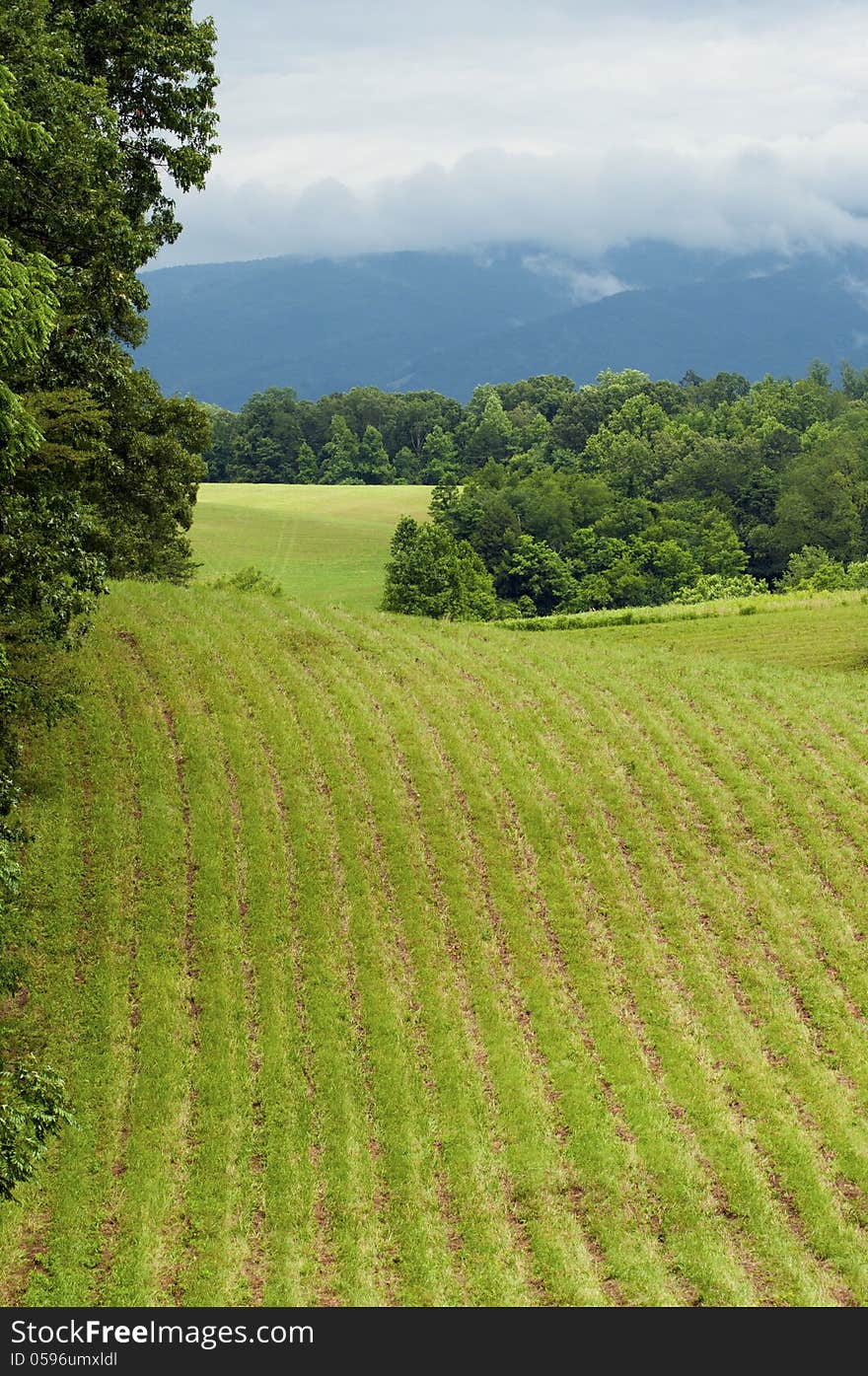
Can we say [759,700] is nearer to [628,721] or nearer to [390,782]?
[628,721]

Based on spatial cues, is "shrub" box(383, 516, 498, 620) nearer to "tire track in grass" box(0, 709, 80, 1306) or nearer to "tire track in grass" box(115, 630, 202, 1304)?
"tire track in grass" box(115, 630, 202, 1304)

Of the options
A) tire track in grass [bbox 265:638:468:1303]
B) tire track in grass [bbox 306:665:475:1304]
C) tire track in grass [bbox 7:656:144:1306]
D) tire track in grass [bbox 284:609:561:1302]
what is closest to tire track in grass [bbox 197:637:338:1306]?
tire track in grass [bbox 265:638:468:1303]

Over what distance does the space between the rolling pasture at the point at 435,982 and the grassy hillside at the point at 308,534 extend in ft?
186

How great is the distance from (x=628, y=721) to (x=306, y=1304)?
61.3 ft

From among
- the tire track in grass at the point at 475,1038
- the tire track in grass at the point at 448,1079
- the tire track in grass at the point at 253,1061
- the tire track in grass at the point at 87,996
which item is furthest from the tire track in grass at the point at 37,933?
the tire track in grass at the point at 475,1038

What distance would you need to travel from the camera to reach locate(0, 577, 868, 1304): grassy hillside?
49.5 ft

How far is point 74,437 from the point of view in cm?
2092

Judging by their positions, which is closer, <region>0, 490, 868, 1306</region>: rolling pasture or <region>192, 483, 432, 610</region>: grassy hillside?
<region>0, 490, 868, 1306</region>: rolling pasture

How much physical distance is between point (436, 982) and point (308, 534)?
326 feet

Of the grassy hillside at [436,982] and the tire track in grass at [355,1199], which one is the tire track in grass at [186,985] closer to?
the grassy hillside at [436,982]

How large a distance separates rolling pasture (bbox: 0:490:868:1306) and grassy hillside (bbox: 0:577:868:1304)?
7cm

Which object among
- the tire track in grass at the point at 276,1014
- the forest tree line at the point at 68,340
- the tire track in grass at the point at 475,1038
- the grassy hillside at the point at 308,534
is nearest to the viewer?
the forest tree line at the point at 68,340

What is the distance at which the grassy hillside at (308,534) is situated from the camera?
323ft

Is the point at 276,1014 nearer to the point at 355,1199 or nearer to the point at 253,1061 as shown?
the point at 253,1061
